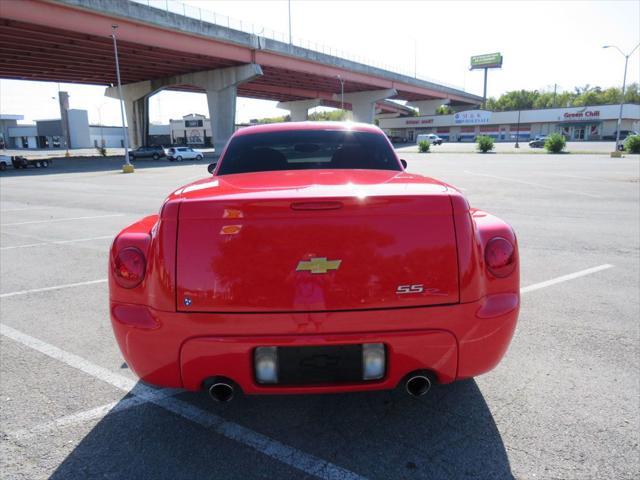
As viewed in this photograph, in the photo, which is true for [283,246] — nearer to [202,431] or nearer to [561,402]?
[202,431]

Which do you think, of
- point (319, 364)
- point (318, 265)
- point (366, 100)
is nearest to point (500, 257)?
point (318, 265)

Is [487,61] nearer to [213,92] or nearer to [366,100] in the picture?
[366,100]

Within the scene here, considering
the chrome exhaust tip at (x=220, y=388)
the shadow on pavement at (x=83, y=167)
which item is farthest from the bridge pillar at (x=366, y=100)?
the chrome exhaust tip at (x=220, y=388)

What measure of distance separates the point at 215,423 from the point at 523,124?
103255mm

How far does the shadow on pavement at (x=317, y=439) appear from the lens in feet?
Result: 7.27

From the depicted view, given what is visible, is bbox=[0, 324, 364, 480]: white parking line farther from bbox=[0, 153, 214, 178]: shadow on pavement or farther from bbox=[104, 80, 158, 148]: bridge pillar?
bbox=[104, 80, 158, 148]: bridge pillar

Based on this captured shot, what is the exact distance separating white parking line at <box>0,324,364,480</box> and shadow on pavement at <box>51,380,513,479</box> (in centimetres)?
3

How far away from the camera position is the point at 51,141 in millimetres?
96688

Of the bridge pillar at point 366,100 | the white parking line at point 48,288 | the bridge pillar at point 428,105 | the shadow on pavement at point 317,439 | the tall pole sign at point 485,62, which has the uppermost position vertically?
the tall pole sign at point 485,62

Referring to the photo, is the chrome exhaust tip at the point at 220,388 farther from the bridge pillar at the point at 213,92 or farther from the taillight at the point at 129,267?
the bridge pillar at the point at 213,92

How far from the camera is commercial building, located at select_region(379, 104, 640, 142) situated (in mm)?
82312

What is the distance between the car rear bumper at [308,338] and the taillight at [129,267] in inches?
4.9

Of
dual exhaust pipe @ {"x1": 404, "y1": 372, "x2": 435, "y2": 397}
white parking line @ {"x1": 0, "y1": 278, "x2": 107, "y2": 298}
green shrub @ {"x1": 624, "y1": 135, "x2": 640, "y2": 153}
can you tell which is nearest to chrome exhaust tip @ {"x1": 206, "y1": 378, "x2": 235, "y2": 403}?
dual exhaust pipe @ {"x1": 404, "y1": 372, "x2": 435, "y2": 397}

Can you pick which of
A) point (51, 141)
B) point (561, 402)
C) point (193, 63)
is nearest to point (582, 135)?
point (193, 63)
